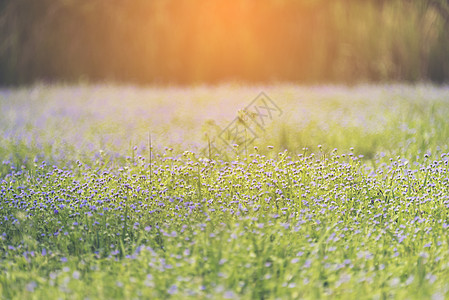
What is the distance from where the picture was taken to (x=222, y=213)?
3.62m

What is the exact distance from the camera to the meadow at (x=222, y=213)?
9.38ft

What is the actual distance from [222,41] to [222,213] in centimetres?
651

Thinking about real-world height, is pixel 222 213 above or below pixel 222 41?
below

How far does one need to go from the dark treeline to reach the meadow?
363 cm

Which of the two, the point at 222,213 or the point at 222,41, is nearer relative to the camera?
the point at 222,213

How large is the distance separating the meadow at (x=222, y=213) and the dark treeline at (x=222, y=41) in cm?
363

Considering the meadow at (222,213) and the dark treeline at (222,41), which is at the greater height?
the dark treeline at (222,41)

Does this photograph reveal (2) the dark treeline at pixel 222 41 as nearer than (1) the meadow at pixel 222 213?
No

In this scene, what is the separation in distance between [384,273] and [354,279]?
269mm

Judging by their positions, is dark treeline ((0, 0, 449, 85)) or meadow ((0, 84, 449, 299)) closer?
meadow ((0, 84, 449, 299))

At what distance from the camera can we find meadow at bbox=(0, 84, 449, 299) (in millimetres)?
2859

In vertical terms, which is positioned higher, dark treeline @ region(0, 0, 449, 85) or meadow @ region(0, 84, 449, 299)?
dark treeline @ region(0, 0, 449, 85)

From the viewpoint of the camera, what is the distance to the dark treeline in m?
9.58

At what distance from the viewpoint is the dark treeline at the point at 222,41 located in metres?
9.58
